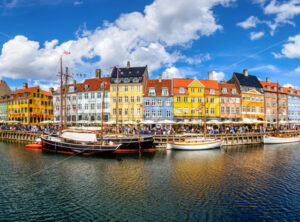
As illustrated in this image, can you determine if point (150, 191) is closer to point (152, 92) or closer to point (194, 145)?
point (194, 145)

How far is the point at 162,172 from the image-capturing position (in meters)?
22.3

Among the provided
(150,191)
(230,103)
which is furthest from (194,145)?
(230,103)

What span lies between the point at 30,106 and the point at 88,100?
85.4 feet

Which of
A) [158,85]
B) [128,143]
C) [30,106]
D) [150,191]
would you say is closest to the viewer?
[150,191]

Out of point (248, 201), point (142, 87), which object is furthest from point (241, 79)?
point (248, 201)

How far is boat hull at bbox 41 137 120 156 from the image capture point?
31.3m

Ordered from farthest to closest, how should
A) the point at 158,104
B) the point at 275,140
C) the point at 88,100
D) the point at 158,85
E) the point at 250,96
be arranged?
the point at 250,96 → the point at 88,100 → the point at 158,85 → the point at 158,104 → the point at 275,140

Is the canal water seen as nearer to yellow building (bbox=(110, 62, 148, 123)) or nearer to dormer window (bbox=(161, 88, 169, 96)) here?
yellow building (bbox=(110, 62, 148, 123))

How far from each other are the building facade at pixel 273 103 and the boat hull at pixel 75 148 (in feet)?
187

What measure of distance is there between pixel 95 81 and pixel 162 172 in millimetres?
47605

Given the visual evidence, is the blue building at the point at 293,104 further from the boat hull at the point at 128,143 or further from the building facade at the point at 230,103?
the boat hull at the point at 128,143

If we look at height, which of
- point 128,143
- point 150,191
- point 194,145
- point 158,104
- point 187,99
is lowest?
point 150,191

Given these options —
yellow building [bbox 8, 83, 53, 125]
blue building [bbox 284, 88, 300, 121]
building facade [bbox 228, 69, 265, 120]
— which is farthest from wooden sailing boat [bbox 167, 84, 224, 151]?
yellow building [bbox 8, 83, 53, 125]

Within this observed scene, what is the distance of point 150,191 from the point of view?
1650 cm
